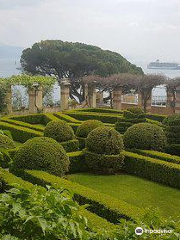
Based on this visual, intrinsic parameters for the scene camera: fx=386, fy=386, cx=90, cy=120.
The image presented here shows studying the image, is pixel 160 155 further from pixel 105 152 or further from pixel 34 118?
pixel 34 118

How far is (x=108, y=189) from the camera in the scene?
1152 cm

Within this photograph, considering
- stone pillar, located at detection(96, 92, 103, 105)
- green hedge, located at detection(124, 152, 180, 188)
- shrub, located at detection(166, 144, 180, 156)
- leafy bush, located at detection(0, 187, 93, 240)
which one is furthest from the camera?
stone pillar, located at detection(96, 92, 103, 105)

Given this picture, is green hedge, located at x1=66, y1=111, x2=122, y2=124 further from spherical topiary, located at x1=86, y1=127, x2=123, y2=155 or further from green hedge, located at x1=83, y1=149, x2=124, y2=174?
green hedge, located at x1=83, y1=149, x2=124, y2=174

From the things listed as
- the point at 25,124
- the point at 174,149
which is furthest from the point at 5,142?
the point at 25,124

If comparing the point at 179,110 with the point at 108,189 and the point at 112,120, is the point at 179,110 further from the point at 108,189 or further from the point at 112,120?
the point at 108,189

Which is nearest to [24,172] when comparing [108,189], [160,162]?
[108,189]

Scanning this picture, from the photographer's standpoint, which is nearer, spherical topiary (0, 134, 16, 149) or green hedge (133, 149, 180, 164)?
spherical topiary (0, 134, 16, 149)

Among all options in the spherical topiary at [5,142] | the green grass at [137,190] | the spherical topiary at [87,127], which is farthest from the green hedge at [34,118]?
the green grass at [137,190]

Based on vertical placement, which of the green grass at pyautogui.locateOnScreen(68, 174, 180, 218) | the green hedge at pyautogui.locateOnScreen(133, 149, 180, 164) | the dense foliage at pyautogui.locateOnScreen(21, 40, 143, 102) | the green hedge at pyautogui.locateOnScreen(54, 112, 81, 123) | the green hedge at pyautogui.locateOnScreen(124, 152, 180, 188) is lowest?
the green grass at pyautogui.locateOnScreen(68, 174, 180, 218)

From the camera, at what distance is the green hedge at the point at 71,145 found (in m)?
15.0

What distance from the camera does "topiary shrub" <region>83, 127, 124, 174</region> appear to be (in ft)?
42.8

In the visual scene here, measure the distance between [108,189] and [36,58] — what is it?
35580 millimetres

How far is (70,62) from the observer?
144 ft

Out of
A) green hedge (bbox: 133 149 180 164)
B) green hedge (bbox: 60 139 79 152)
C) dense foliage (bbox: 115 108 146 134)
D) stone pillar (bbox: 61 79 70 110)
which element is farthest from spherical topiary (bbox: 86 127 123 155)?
stone pillar (bbox: 61 79 70 110)
